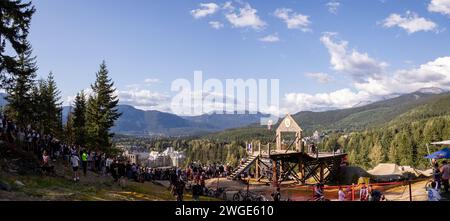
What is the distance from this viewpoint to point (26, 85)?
169 feet

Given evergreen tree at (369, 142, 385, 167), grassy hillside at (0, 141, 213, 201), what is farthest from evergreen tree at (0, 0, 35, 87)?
evergreen tree at (369, 142, 385, 167)

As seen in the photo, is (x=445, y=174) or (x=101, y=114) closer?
(x=445, y=174)

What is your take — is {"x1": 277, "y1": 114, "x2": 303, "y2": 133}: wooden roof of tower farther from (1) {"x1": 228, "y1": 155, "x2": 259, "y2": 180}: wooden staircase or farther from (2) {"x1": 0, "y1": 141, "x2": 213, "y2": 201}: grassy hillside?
(2) {"x1": 0, "y1": 141, "x2": 213, "y2": 201}: grassy hillside

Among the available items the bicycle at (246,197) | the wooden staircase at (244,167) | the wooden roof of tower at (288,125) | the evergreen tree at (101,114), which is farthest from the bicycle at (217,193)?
the evergreen tree at (101,114)

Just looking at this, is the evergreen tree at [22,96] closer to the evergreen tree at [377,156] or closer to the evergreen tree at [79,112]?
the evergreen tree at [79,112]

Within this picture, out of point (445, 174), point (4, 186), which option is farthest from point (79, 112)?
point (445, 174)

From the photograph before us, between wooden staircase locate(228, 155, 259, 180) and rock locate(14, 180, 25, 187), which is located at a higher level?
rock locate(14, 180, 25, 187)

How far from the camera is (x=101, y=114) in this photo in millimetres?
52531

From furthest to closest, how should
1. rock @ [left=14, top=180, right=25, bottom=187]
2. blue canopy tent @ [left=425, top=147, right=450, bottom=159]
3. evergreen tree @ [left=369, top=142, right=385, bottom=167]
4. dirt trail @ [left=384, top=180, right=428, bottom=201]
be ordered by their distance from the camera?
evergreen tree @ [left=369, top=142, right=385, bottom=167], blue canopy tent @ [left=425, top=147, right=450, bottom=159], dirt trail @ [left=384, top=180, right=428, bottom=201], rock @ [left=14, top=180, right=25, bottom=187]

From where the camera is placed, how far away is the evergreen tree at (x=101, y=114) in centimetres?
5131

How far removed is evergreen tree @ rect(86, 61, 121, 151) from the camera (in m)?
51.3

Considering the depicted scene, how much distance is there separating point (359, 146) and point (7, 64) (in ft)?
388

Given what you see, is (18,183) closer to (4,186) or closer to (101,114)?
(4,186)
